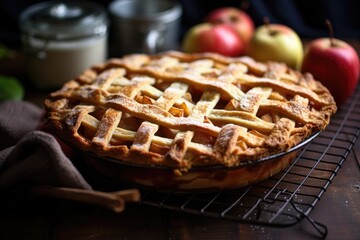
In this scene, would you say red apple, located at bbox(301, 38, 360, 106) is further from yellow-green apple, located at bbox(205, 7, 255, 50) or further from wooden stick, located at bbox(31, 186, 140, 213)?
wooden stick, located at bbox(31, 186, 140, 213)

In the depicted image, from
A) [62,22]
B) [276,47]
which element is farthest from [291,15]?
[62,22]

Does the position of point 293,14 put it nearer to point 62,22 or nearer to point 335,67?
point 335,67

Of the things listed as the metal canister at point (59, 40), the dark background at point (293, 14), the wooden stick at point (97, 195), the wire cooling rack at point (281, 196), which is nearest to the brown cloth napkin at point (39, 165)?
the wooden stick at point (97, 195)

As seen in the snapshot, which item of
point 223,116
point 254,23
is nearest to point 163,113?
point 223,116

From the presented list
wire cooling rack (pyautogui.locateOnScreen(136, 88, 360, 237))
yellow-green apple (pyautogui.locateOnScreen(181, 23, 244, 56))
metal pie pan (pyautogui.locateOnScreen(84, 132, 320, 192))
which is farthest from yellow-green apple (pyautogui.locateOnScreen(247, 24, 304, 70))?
metal pie pan (pyautogui.locateOnScreen(84, 132, 320, 192))

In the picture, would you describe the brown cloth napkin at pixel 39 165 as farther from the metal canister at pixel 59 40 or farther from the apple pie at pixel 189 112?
the metal canister at pixel 59 40

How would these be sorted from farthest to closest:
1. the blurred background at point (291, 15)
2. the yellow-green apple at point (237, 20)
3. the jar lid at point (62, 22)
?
the blurred background at point (291, 15)
the yellow-green apple at point (237, 20)
the jar lid at point (62, 22)

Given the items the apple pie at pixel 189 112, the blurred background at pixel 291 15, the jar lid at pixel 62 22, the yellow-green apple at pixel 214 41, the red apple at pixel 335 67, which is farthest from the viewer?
the blurred background at pixel 291 15
